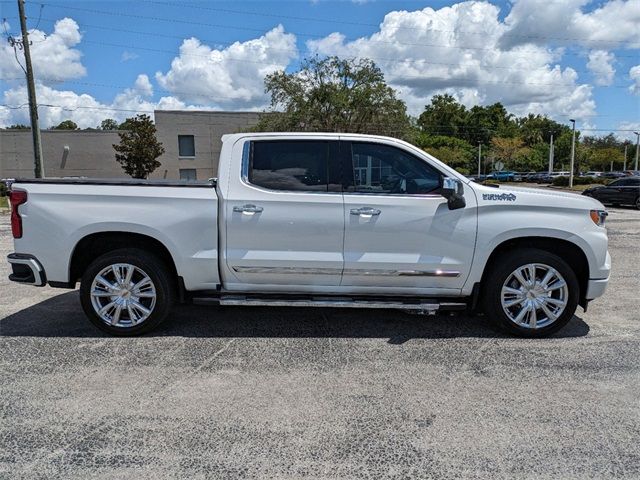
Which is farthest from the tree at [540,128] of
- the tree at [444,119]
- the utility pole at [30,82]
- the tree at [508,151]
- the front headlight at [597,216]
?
the front headlight at [597,216]

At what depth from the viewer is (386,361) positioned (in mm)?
4270

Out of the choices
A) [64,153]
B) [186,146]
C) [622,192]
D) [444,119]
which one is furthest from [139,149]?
[444,119]

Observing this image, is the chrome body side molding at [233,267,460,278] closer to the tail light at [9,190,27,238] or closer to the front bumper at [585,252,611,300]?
the front bumper at [585,252,611,300]

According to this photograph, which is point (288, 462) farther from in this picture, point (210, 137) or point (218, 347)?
point (210, 137)

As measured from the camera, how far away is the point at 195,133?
43.6m

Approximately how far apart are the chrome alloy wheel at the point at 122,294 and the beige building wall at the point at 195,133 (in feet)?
130

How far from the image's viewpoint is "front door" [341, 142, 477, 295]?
462cm

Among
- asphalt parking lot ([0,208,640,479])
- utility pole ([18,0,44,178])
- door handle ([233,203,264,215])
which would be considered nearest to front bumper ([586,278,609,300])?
asphalt parking lot ([0,208,640,479])

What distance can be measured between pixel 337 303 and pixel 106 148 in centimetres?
4399

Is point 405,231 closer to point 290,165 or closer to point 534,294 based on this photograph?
point 290,165

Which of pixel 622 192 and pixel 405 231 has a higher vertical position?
pixel 405 231

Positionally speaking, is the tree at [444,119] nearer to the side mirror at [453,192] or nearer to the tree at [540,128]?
the tree at [540,128]

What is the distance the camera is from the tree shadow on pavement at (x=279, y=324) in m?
4.93

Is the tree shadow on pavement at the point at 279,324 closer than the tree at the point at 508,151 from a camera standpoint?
Yes
